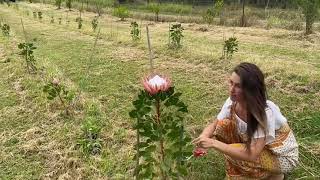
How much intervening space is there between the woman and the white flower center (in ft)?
2.16

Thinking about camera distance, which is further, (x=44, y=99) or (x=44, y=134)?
(x=44, y=99)

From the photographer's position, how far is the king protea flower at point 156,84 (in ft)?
6.87

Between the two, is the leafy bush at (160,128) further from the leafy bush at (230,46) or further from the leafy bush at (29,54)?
the leafy bush at (230,46)

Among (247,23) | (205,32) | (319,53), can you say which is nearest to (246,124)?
(319,53)

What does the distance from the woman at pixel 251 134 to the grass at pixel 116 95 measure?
1.66ft

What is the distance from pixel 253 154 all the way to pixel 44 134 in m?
2.27

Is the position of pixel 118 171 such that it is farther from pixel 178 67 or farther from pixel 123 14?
pixel 123 14

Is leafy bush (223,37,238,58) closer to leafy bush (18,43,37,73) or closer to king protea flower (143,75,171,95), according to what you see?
leafy bush (18,43,37,73)

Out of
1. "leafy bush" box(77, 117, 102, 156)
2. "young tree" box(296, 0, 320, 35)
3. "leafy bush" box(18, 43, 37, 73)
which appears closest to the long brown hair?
"leafy bush" box(77, 117, 102, 156)

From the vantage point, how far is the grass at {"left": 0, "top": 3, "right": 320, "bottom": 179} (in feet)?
11.3

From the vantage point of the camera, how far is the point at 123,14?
16.9 meters

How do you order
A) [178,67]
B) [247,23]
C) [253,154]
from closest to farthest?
[253,154]
[178,67]
[247,23]

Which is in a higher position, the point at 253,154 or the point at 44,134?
the point at 253,154

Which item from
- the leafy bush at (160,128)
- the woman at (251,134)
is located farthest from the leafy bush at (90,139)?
the leafy bush at (160,128)
